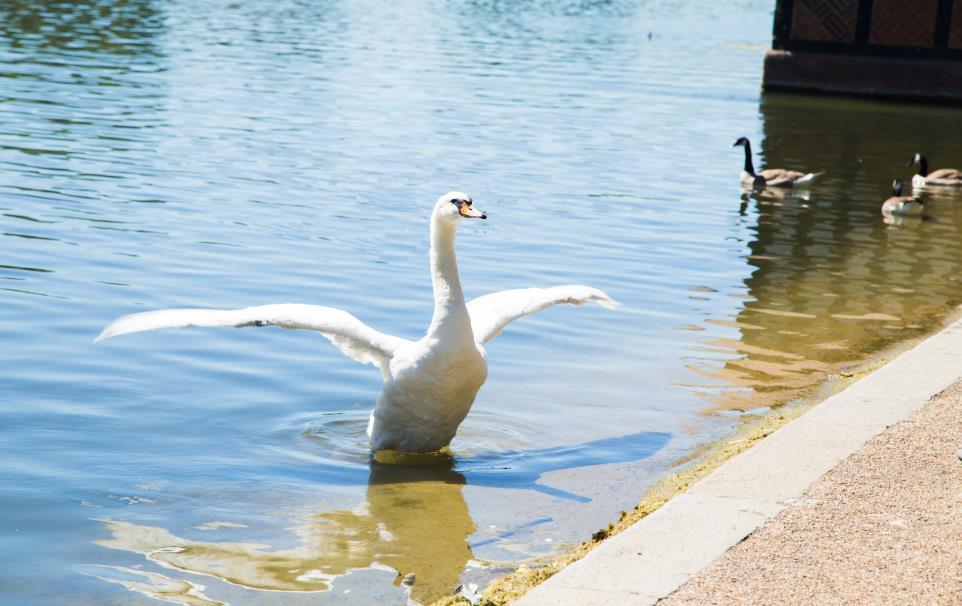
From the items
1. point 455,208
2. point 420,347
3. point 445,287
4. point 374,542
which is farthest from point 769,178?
point 374,542

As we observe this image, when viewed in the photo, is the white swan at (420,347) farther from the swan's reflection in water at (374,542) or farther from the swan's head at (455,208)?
the swan's reflection in water at (374,542)

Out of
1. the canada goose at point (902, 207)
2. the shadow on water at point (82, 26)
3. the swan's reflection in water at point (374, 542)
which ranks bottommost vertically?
the shadow on water at point (82, 26)

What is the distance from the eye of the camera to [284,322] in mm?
7750

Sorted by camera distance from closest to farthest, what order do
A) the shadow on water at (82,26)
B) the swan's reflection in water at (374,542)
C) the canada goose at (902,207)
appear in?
Answer: 1. the swan's reflection in water at (374,542)
2. the canada goose at (902,207)
3. the shadow on water at (82,26)

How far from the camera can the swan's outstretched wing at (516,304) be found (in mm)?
8609

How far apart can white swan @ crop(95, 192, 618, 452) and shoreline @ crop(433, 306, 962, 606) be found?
1.29 m

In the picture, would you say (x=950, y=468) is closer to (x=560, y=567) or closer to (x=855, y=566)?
(x=855, y=566)

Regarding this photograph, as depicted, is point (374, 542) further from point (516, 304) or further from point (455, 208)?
point (516, 304)

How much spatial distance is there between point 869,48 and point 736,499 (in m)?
32.1

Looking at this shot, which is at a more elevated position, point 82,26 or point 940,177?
point 940,177

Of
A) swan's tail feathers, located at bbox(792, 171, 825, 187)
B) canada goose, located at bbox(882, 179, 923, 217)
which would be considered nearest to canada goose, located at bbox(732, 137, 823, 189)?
swan's tail feathers, located at bbox(792, 171, 825, 187)

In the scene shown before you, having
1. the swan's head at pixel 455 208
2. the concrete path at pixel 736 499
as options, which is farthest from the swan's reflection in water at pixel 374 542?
the swan's head at pixel 455 208

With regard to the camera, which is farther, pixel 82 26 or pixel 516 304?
pixel 82 26

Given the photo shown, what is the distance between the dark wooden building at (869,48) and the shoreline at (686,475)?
2506 centimetres
